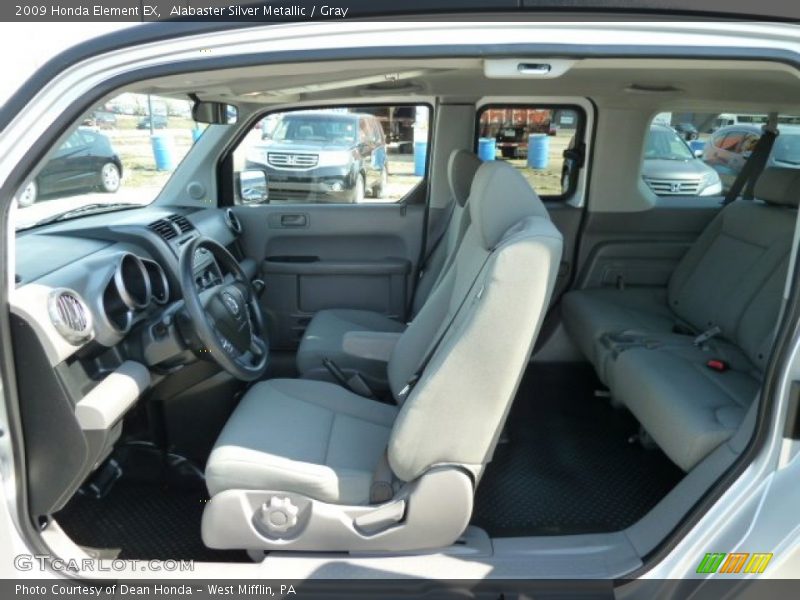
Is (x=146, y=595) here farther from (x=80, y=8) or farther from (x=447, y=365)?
(x=80, y=8)

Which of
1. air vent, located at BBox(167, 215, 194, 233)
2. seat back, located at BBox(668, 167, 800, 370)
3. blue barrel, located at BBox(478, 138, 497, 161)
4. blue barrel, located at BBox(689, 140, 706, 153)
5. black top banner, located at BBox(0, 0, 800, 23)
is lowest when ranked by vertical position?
seat back, located at BBox(668, 167, 800, 370)

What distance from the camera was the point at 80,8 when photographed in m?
1.14

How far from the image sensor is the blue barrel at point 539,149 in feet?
10.8

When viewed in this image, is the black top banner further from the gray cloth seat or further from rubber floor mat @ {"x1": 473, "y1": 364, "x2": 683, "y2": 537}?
rubber floor mat @ {"x1": 473, "y1": 364, "x2": 683, "y2": 537}

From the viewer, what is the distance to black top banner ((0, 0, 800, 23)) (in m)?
1.14

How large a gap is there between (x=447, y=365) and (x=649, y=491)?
1261mm

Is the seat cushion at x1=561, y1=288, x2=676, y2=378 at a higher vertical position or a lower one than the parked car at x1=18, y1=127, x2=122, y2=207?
lower

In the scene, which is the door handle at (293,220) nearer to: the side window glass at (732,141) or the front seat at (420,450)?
the front seat at (420,450)

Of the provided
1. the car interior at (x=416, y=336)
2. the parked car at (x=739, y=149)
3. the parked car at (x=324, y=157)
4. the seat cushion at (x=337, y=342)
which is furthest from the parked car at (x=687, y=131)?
the seat cushion at (x=337, y=342)

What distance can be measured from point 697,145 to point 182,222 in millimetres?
3218

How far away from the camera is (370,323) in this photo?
2951 mm

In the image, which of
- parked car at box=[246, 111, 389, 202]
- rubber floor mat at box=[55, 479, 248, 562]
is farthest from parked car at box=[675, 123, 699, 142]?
rubber floor mat at box=[55, 479, 248, 562]

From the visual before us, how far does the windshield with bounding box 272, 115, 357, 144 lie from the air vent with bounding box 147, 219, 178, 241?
108cm

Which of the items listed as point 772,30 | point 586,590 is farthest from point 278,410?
point 772,30
